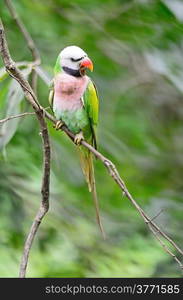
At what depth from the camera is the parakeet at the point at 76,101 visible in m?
2.54

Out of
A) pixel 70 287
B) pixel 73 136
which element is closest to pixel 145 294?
pixel 70 287

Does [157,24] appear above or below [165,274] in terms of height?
above

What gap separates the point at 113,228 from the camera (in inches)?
139

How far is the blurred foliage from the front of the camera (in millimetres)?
3100

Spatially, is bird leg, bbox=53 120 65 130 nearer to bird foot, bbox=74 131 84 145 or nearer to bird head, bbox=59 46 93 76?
bird foot, bbox=74 131 84 145

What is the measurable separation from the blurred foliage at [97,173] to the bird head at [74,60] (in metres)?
0.13

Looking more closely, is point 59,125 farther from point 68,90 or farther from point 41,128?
point 41,128

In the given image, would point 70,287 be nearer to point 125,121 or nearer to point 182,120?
point 125,121

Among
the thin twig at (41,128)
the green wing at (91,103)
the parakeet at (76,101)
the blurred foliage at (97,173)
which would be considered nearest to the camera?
the thin twig at (41,128)

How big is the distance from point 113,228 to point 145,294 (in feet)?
3.41

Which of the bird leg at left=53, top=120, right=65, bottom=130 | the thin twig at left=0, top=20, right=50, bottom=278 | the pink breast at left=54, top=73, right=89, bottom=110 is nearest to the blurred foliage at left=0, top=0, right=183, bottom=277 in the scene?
the pink breast at left=54, top=73, right=89, bottom=110

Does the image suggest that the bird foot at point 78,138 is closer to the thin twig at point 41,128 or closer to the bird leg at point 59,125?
the bird leg at point 59,125

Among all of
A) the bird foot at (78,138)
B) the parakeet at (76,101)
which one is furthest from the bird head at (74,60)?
the bird foot at (78,138)

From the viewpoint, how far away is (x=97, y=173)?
137 inches
